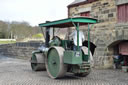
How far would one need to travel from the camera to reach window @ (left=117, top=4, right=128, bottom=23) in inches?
440

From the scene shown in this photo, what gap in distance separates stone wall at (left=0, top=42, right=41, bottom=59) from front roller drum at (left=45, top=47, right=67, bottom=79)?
911 cm

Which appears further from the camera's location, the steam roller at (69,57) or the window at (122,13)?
the window at (122,13)

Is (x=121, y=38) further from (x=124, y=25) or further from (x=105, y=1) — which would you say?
(x=105, y=1)

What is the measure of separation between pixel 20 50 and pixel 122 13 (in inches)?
462

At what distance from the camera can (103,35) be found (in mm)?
12258

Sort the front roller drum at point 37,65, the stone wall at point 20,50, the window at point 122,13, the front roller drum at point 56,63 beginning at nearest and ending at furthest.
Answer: the front roller drum at point 56,63
the front roller drum at point 37,65
the window at point 122,13
the stone wall at point 20,50

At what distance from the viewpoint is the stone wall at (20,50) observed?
1887cm

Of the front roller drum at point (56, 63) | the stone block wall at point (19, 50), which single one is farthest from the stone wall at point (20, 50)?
the front roller drum at point (56, 63)

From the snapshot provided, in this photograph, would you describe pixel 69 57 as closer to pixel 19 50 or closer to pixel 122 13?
Answer: pixel 122 13

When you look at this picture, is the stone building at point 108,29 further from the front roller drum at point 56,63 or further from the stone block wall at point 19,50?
the stone block wall at point 19,50

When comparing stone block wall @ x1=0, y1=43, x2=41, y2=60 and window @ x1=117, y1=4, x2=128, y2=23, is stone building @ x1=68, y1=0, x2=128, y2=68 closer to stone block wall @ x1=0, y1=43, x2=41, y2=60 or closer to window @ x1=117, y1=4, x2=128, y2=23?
window @ x1=117, y1=4, x2=128, y2=23

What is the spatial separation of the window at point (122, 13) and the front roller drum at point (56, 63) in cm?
426

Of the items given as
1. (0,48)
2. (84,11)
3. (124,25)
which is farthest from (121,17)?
(0,48)

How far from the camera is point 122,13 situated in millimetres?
11305
